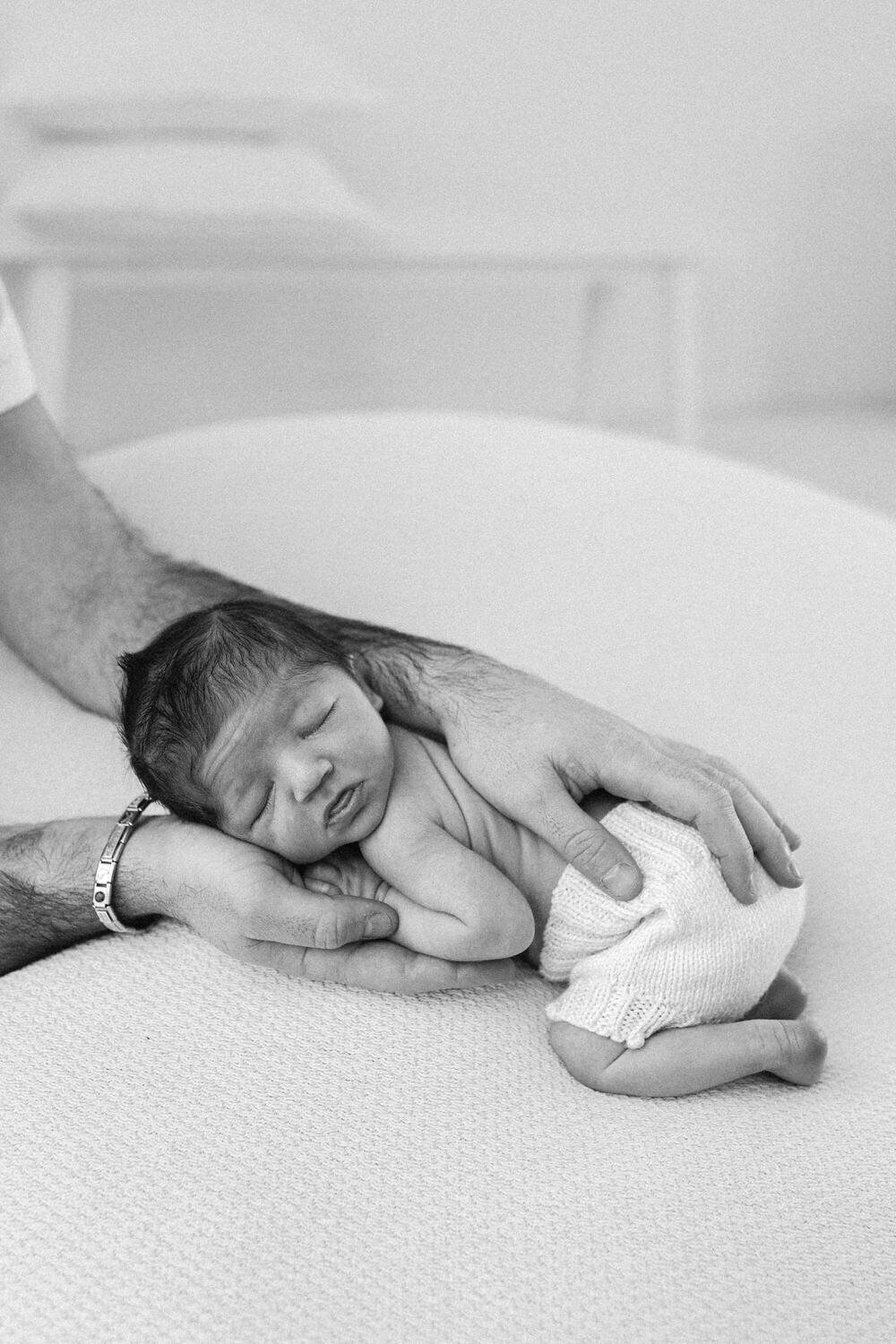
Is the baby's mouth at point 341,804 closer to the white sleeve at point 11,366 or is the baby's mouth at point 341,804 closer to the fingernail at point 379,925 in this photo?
the fingernail at point 379,925

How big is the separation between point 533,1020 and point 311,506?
682 mm

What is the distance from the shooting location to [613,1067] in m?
0.97

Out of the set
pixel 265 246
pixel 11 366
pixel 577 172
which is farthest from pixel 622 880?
pixel 577 172

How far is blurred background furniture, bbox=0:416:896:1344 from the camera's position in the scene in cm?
77

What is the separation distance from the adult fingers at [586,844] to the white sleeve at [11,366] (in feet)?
2.22

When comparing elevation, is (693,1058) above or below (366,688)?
below

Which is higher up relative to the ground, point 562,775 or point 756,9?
point 756,9

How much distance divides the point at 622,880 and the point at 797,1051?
0.16 m

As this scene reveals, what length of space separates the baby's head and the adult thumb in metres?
0.13

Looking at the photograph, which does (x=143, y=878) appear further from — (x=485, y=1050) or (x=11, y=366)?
(x=11, y=366)

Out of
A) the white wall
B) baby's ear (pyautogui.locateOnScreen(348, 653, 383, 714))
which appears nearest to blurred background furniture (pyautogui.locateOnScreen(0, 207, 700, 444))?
the white wall

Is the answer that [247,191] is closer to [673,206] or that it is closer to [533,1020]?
[673,206]

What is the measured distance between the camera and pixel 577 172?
3.50 m

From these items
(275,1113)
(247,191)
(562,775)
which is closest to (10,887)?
(275,1113)
